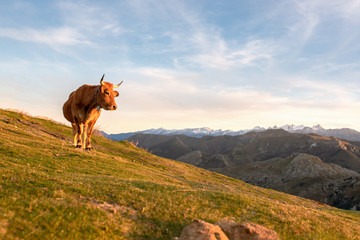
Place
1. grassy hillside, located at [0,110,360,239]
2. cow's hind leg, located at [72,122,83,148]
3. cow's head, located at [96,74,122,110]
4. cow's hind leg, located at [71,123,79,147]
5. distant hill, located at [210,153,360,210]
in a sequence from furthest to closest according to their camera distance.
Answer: distant hill, located at [210,153,360,210] → cow's hind leg, located at [71,123,79,147] → cow's hind leg, located at [72,122,83,148] → cow's head, located at [96,74,122,110] → grassy hillside, located at [0,110,360,239]

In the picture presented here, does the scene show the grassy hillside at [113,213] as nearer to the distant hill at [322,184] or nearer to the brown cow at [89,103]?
the brown cow at [89,103]

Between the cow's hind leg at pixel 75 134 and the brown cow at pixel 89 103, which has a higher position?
the brown cow at pixel 89 103

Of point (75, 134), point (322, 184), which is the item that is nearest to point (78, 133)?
point (75, 134)

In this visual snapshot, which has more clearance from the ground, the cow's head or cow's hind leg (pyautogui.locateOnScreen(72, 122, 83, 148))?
the cow's head

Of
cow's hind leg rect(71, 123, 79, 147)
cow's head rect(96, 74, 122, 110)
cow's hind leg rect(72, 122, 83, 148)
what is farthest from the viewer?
cow's hind leg rect(71, 123, 79, 147)

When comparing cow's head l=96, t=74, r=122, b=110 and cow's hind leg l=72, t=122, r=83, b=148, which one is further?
cow's hind leg l=72, t=122, r=83, b=148

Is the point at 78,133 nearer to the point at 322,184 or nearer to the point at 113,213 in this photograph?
the point at 113,213

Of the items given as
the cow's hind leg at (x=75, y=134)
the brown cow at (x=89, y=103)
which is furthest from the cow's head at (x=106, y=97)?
the cow's hind leg at (x=75, y=134)

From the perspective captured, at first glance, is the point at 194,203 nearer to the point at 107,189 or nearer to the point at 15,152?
the point at 107,189

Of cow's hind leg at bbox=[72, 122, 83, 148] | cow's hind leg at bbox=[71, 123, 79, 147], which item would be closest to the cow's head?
cow's hind leg at bbox=[72, 122, 83, 148]

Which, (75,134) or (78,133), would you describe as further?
(75,134)

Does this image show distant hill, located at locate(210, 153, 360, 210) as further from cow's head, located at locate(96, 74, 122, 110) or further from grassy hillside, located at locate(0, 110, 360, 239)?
cow's head, located at locate(96, 74, 122, 110)

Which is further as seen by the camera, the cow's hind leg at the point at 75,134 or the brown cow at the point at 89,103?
the cow's hind leg at the point at 75,134

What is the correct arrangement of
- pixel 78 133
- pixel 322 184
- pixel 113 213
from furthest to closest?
pixel 322 184
pixel 78 133
pixel 113 213
